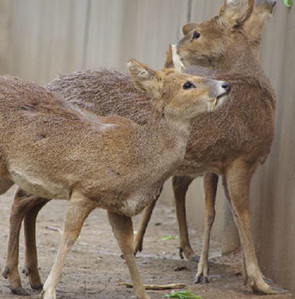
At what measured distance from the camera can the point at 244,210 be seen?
269 inches

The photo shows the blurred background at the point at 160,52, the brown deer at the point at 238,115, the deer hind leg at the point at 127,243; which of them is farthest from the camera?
the blurred background at the point at 160,52

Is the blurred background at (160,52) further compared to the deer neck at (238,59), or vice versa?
the deer neck at (238,59)

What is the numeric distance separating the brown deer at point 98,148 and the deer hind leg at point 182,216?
2134mm

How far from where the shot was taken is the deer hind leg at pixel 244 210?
6656mm

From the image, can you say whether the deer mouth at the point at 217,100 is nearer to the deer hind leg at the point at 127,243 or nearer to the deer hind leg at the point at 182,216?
the deer hind leg at the point at 127,243

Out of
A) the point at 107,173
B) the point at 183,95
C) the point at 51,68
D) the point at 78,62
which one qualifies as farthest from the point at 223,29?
the point at 51,68

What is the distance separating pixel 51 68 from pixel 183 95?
11.0 metres

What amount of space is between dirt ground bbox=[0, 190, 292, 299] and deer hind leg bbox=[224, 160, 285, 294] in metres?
0.12

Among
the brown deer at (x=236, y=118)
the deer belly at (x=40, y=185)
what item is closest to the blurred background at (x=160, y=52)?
the brown deer at (x=236, y=118)

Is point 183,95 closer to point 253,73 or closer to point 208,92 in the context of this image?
point 208,92

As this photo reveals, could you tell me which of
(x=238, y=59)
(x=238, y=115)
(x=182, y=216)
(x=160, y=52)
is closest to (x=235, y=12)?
(x=238, y=59)

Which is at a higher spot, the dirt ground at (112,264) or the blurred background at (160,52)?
the blurred background at (160,52)

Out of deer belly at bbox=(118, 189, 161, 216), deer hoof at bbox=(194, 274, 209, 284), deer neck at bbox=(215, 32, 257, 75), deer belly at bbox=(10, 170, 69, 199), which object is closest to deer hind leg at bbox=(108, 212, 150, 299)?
deer belly at bbox=(118, 189, 161, 216)

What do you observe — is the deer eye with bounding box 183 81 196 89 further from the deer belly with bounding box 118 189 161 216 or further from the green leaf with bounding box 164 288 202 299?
the green leaf with bounding box 164 288 202 299
